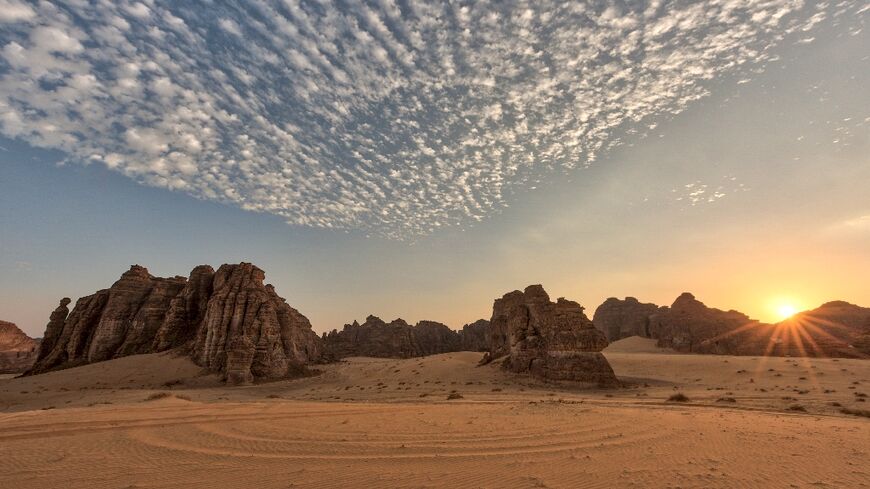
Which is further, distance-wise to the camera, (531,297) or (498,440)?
(531,297)

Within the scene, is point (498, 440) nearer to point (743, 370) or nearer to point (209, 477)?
point (209, 477)

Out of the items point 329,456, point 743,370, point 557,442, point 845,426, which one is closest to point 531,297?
point 743,370

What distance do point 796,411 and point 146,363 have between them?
55.9 meters

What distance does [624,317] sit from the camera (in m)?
95.0

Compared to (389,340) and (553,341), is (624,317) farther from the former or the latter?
(553,341)

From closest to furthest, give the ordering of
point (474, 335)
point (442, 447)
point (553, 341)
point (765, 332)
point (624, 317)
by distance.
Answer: point (442, 447)
point (553, 341)
point (765, 332)
point (624, 317)
point (474, 335)

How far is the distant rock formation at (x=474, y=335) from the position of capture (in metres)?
104

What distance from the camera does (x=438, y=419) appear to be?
47.2 feet

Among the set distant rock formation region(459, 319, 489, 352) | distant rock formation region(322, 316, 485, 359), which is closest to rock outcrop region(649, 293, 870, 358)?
distant rock formation region(459, 319, 489, 352)

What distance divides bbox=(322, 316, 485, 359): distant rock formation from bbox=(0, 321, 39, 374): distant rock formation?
57167 millimetres

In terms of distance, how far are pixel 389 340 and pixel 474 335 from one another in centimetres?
2548

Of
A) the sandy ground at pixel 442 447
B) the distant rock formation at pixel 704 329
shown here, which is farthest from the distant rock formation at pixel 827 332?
the sandy ground at pixel 442 447

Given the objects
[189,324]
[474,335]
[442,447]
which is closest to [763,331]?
[474,335]

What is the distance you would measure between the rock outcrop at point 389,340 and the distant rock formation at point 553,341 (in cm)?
6309
